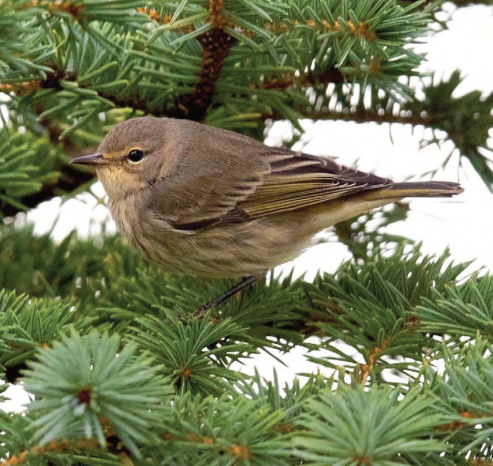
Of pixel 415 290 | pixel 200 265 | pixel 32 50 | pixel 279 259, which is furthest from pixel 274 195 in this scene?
pixel 32 50

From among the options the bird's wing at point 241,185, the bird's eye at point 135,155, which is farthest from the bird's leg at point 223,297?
the bird's eye at point 135,155

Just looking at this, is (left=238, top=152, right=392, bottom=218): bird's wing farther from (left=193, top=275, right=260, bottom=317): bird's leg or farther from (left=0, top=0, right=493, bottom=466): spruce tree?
(left=193, top=275, right=260, bottom=317): bird's leg

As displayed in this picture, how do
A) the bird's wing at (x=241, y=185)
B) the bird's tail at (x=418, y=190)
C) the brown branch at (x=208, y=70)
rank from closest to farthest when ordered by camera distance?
1. the brown branch at (x=208, y=70)
2. the bird's tail at (x=418, y=190)
3. the bird's wing at (x=241, y=185)

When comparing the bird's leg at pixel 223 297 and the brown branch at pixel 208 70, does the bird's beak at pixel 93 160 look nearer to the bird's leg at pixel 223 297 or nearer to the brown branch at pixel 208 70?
the brown branch at pixel 208 70

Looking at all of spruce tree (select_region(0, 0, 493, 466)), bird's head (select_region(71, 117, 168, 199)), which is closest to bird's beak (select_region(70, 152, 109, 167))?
bird's head (select_region(71, 117, 168, 199))

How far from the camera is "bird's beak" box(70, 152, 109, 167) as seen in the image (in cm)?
327

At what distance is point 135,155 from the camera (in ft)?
12.2

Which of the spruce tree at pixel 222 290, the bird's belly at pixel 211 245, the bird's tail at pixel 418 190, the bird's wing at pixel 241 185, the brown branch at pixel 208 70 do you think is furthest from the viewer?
the bird's wing at pixel 241 185

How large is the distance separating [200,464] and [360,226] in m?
2.10

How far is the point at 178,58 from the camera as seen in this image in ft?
9.06

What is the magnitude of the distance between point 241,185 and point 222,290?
2.05ft

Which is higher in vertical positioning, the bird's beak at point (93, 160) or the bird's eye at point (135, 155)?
the bird's eye at point (135, 155)

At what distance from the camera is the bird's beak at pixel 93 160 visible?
10.7ft

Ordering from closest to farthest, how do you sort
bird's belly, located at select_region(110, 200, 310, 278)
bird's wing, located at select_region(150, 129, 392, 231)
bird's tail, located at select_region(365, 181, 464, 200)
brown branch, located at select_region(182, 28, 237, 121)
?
brown branch, located at select_region(182, 28, 237, 121), bird's tail, located at select_region(365, 181, 464, 200), bird's belly, located at select_region(110, 200, 310, 278), bird's wing, located at select_region(150, 129, 392, 231)
